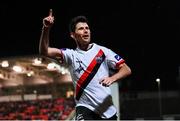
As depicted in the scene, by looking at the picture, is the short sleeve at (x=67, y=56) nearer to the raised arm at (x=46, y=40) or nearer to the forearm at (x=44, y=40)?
the raised arm at (x=46, y=40)

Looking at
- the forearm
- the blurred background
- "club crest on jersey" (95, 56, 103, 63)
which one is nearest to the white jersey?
"club crest on jersey" (95, 56, 103, 63)

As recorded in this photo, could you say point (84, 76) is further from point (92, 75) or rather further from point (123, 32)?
point (123, 32)

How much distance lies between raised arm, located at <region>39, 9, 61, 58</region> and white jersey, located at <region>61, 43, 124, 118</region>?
2.6 inches

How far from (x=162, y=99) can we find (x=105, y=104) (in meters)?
8.35

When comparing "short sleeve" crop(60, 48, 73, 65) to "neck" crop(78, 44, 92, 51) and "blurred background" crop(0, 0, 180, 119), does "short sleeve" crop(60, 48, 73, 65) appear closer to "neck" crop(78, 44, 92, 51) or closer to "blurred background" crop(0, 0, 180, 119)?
"neck" crop(78, 44, 92, 51)

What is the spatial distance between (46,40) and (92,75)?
0.31m

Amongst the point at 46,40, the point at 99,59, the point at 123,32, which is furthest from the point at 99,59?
the point at 123,32

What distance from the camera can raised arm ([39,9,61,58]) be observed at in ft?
7.43

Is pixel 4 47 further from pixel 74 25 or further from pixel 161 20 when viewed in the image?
pixel 74 25

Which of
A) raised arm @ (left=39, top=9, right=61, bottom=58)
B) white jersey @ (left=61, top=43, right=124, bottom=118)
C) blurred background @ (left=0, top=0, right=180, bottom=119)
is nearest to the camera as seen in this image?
raised arm @ (left=39, top=9, right=61, bottom=58)

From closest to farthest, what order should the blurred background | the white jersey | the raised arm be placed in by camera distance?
the raised arm, the white jersey, the blurred background

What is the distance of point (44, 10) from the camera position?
8.27 m

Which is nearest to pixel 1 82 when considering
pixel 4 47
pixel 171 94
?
pixel 4 47

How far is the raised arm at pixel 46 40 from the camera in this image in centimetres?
226
